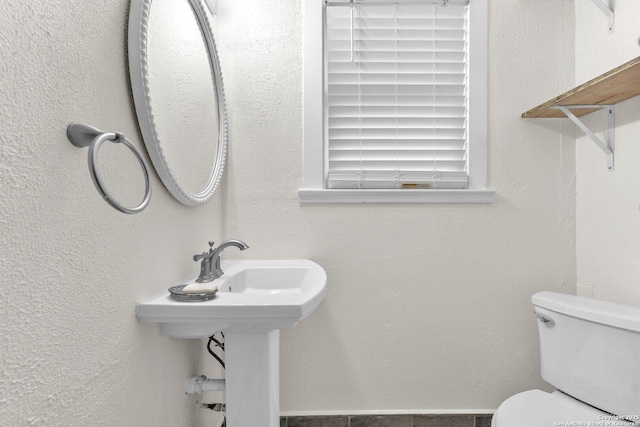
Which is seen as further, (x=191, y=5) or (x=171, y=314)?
(x=191, y=5)

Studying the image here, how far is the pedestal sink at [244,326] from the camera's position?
84 cm

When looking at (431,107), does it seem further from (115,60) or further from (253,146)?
(115,60)

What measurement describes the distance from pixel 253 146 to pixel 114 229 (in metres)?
0.85

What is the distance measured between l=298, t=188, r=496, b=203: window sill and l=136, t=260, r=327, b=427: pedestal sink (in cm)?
39

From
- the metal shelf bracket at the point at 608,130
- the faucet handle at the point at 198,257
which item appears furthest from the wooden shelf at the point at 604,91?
the faucet handle at the point at 198,257

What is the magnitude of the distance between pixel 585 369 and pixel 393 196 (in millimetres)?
893

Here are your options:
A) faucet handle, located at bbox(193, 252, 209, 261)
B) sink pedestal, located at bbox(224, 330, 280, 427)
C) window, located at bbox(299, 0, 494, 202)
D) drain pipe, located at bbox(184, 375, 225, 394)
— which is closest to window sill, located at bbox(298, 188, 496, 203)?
window, located at bbox(299, 0, 494, 202)

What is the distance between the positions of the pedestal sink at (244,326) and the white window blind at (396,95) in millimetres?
598

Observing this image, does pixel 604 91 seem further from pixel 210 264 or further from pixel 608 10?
pixel 210 264

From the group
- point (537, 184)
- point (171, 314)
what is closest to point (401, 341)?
point (537, 184)

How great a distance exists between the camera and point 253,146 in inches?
60.1

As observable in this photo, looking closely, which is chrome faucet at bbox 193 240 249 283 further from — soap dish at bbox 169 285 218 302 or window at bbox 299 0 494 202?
window at bbox 299 0 494 202

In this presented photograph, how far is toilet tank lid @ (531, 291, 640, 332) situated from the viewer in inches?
42.8

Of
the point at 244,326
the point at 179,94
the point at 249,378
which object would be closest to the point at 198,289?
the point at 244,326
